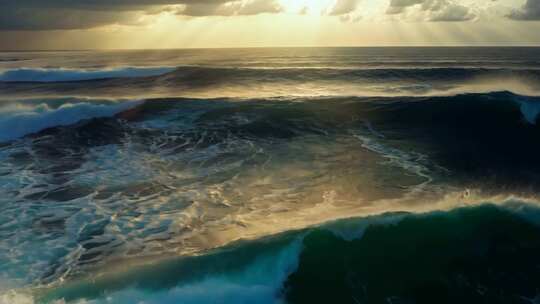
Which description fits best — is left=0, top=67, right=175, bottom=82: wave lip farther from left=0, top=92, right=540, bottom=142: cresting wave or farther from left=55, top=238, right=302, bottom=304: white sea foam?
left=55, top=238, right=302, bottom=304: white sea foam

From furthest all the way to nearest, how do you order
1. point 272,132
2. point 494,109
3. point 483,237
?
1. point 494,109
2. point 272,132
3. point 483,237

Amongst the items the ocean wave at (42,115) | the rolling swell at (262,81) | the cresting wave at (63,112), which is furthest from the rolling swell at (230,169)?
the rolling swell at (262,81)

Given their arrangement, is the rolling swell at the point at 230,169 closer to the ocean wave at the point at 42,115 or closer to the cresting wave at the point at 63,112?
the cresting wave at the point at 63,112

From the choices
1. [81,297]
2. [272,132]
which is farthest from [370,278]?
[272,132]

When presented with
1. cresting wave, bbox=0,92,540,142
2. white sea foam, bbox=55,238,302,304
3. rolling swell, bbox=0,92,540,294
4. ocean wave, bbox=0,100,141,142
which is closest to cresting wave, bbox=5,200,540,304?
→ white sea foam, bbox=55,238,302,304

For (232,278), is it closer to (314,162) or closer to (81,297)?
(81,297)

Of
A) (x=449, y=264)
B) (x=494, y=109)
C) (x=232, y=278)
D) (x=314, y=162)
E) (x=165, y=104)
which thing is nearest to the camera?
(x=232, y=278)
